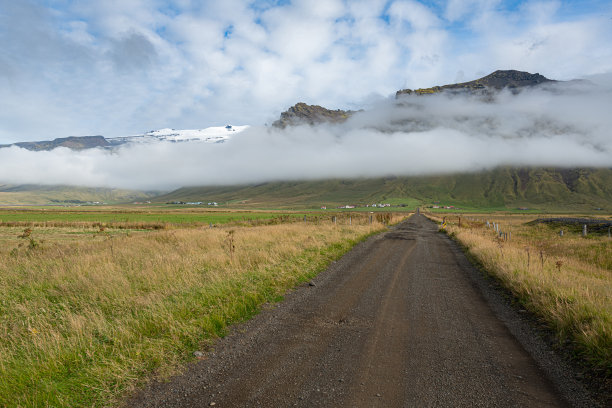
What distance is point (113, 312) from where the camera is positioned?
7320 mm

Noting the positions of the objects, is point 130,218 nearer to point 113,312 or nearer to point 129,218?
point 129,218

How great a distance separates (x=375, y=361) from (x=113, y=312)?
238 inches

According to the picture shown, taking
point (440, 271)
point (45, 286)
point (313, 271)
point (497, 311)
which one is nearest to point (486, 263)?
point (440, 271)

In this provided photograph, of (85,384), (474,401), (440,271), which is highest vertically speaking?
(85,384)

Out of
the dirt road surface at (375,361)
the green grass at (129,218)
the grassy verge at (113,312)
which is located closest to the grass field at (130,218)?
the green grass at (129,218)

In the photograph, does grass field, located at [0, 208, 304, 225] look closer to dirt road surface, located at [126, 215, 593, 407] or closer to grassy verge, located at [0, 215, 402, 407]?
grassy verge, located at [0, 215, 402, 407]

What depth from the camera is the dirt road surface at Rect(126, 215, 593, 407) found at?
4.36m

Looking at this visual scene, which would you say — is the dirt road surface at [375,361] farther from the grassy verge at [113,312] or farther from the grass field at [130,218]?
the grass field at [130,218]

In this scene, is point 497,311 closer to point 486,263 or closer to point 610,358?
point 610,358

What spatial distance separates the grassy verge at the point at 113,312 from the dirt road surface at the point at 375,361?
0.60 metres

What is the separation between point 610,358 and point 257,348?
590 cm

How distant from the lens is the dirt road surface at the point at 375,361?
4.36 m

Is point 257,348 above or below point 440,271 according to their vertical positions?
above

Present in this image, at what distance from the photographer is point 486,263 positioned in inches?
564
